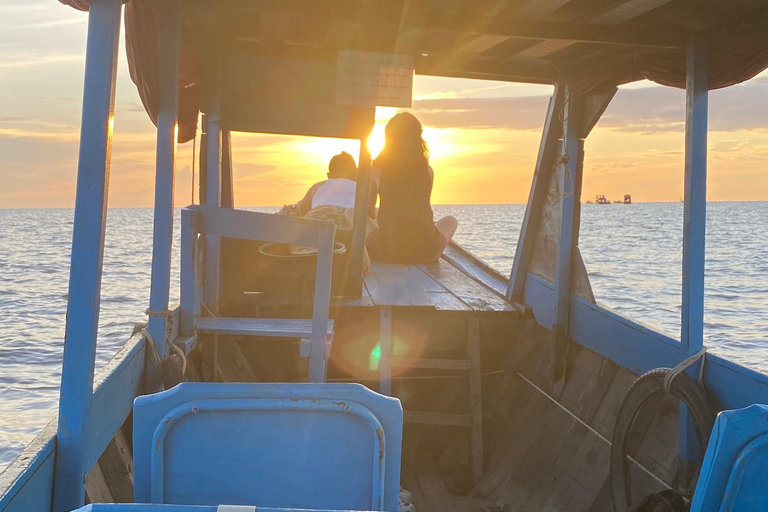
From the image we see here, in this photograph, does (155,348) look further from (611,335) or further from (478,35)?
(611,335)

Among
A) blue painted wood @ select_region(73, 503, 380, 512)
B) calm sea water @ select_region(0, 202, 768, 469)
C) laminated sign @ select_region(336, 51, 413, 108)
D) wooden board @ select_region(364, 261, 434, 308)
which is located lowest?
calm sea water @ select_region(0, 202, 768, 469)

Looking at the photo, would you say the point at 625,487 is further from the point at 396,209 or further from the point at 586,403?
the point at 396,209

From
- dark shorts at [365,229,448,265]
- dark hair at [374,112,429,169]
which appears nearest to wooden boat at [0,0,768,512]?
dark shorts at [365,229,448,265]

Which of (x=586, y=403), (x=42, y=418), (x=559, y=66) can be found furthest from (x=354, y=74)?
(x=42, y=418)

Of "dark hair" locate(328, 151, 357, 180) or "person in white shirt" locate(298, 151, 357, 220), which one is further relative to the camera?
"dark hair" locate(328, 151, 357, 180)

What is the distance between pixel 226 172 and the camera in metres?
5.85

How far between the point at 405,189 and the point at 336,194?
1.15 m

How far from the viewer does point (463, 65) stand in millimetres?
5305

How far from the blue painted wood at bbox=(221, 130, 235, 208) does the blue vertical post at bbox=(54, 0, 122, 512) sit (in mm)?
3215

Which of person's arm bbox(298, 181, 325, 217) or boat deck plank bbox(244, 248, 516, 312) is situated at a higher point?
person's arm bbox(298, 181, 325, 217)

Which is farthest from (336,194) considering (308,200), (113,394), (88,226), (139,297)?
(139,297)

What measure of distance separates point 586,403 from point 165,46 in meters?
3.45

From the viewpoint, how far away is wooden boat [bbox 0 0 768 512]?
1.86m

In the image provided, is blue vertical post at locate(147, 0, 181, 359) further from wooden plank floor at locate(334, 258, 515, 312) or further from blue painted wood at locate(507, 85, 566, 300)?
blue painted wood at locate(507, 85, 566, 300)
